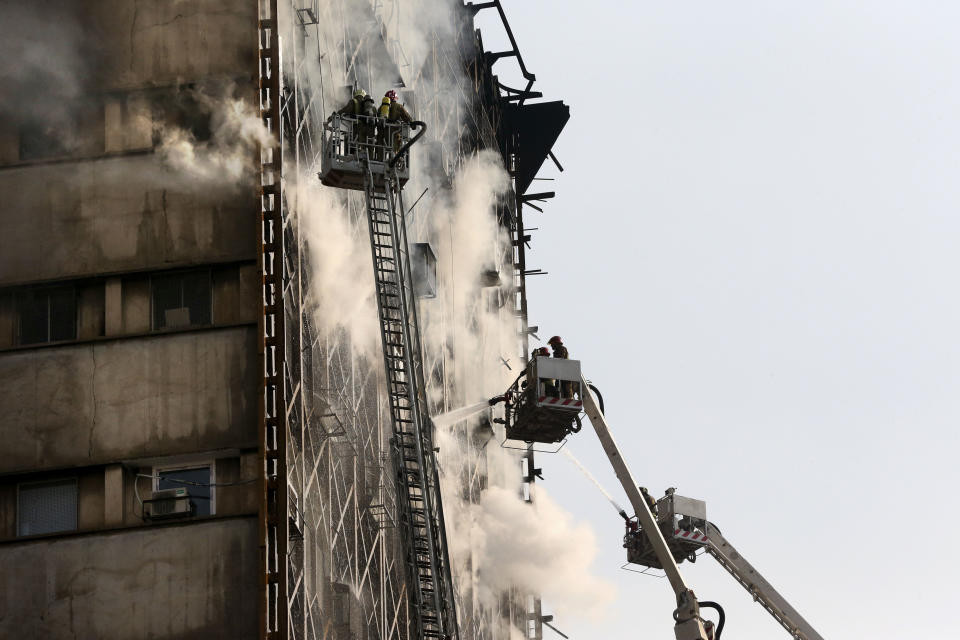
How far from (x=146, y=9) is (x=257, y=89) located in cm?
298

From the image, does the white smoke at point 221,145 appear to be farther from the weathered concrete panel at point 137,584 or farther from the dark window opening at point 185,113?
the weathered concrete panel at point 137,584

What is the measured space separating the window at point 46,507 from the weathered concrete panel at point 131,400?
15.9 inches

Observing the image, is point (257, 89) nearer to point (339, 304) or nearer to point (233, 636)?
point (339, 304)

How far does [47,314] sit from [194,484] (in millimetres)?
4058

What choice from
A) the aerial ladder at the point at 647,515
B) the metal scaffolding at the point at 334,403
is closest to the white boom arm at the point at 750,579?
the aerial ladder at the point at 647,515

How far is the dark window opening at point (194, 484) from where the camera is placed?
25.6 meters

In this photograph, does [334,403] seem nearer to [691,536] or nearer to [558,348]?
[558,348]

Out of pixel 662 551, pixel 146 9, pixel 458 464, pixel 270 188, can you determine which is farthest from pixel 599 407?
pixel 146 9

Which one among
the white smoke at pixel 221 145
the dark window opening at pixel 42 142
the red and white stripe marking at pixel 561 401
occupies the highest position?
the dark window opening at pixel 42 142

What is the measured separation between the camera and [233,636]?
2438 cm

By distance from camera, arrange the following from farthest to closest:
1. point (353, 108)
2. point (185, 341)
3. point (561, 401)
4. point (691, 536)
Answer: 1. point (691, 536)
2. point (561, 401)
3. point (353, 108)
4. point (185, 341)

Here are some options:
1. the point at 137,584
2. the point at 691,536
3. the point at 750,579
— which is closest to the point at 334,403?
the point at 137,584

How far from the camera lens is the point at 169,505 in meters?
25.4

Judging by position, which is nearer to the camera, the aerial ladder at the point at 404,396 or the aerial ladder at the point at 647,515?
the aerial ladder at the point at 404,396
